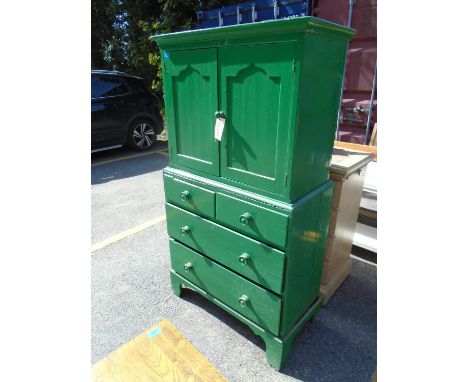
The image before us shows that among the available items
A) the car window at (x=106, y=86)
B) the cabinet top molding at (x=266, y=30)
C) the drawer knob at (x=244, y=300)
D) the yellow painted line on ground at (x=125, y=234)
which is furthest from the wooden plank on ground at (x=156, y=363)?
the car window at (x=106, y=86)

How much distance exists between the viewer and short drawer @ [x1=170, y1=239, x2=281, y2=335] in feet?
5.92

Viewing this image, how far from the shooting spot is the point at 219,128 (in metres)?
1.66

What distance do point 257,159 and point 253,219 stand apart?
334 millimetres

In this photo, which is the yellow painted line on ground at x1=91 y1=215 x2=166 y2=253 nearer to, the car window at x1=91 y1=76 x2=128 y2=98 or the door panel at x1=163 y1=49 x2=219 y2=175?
the door panel at x1=163 y1=49 x2=219 y2=175

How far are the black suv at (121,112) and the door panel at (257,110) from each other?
4842 mm

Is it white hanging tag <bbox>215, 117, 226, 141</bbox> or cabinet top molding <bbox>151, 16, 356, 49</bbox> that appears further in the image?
white hanging tag <bbox>215, 117, 226, 141</bbox>

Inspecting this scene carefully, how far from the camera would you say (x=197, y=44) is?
163 centimetres

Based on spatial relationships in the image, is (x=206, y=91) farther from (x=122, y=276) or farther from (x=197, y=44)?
(x=122, y=276)

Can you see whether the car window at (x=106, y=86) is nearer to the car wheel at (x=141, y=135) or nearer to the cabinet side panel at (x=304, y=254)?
the car wheel at (x=141, y=135)

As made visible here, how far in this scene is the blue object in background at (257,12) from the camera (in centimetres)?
453

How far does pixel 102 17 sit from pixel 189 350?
11444mm

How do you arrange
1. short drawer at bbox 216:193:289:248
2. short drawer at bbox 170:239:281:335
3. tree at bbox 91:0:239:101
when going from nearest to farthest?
1. short drawer at bbox 216:193:289:248
2. short drawer at bbox 170:239:281:335
3. tree at bbox 91:0:239:101

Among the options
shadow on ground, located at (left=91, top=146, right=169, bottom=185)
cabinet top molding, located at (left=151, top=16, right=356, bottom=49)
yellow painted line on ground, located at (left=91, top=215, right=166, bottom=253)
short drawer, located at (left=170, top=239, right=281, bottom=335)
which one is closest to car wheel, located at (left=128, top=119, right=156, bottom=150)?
shadow on ground, located at (left=91, top=146, right=169, bottom=185)
